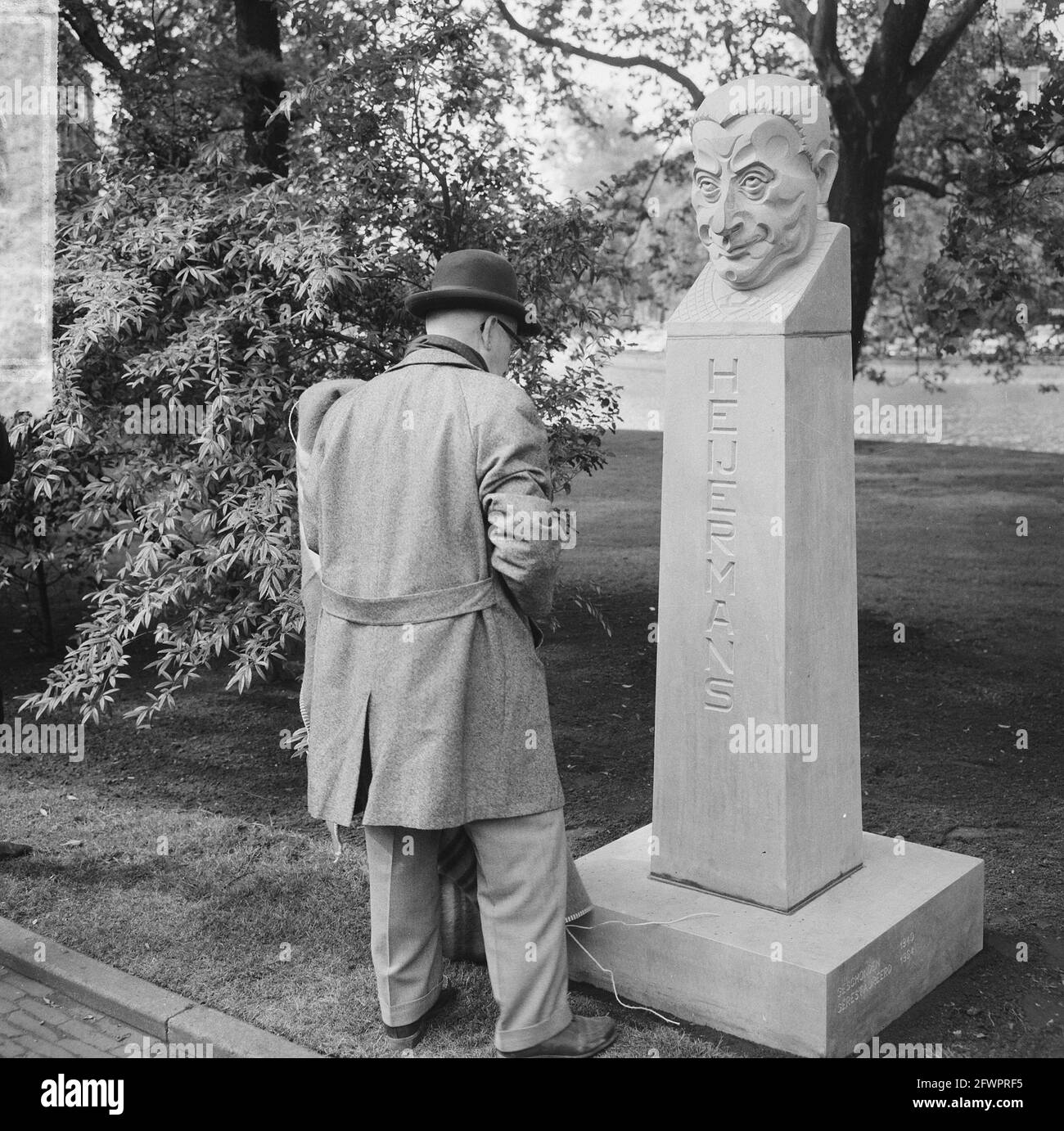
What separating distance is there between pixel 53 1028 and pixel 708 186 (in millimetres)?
3271

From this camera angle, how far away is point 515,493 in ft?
11.8

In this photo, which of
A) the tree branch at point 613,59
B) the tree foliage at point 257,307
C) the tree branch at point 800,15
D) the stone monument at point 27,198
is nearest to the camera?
the tree foliage at point 257,307

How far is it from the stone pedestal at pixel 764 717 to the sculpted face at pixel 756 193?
74 mm

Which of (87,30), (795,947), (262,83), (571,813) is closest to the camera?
(795,947)

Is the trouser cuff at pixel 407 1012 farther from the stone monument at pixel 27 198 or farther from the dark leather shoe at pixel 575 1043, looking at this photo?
the stone monument at pixel 27 198

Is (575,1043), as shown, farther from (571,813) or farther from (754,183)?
(754,183)

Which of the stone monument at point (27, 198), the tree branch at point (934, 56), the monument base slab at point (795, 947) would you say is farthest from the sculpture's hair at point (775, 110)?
the tree branch at point (934, 56)

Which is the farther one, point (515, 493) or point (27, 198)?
point (27, 198)

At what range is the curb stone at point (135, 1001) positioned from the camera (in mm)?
4039

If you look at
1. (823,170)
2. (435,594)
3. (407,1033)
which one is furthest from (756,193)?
(407,1033)

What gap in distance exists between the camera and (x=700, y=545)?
4203 mm
